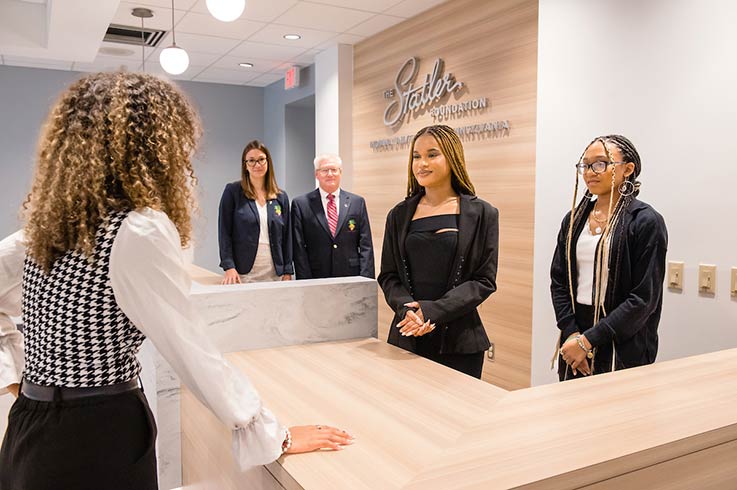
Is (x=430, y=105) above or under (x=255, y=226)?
above

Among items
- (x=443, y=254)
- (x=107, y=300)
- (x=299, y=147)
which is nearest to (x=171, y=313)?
(x=107, y=300)

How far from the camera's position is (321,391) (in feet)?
5.44

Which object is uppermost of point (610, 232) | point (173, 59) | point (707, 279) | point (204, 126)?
point (173, 59)

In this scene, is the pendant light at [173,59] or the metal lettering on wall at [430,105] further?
the pendant light at [173,59]

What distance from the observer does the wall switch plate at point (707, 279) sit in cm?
274

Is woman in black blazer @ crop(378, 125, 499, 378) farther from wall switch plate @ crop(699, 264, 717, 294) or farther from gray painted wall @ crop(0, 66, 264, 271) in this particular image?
Answer: gray painted wall @ crop(0, 66, 264, 271)

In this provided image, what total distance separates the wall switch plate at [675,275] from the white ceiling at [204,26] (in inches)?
105

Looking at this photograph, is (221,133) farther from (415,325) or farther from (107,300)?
(107,300)

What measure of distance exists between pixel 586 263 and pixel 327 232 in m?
1.95

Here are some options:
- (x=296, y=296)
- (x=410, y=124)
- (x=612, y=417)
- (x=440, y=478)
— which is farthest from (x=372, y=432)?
(x=410, y=124)

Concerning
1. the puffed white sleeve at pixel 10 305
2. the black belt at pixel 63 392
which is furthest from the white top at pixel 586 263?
the puffed white sleeve at pixel 10 305

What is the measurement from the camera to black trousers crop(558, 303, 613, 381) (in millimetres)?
2268

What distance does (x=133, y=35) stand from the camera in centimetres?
560

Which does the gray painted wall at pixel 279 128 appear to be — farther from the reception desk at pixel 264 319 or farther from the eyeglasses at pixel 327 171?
the reception desk at pixel 264 319
